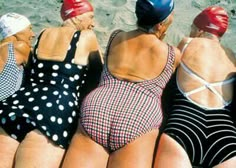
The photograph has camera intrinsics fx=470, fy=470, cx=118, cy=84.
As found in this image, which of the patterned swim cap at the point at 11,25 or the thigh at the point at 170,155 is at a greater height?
the patterned swim cap at the point at 11,25

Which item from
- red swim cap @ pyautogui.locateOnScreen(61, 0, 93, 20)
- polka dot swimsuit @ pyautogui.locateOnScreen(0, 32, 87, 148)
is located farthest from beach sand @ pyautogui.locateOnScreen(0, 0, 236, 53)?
polka dot swimsuit @ pyautogui.locateOnScreen(0, 32, 87, 148)

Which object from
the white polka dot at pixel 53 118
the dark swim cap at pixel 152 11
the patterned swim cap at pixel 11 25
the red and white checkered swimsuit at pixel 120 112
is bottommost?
the white polka dot at pixel 53 118

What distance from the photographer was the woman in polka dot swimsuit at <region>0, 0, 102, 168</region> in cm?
342

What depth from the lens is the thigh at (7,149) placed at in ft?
11.2

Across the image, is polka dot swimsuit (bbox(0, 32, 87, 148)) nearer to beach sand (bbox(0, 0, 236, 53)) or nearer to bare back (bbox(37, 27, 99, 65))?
bare back (bbox(37, 27, 99, 65))

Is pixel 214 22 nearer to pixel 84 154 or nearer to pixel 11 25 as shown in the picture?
pixel 84 154

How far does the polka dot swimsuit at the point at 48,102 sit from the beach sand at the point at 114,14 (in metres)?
1.28

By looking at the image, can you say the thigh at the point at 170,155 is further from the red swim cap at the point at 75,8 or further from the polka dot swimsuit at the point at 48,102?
the red swim cap at the point at 75,8

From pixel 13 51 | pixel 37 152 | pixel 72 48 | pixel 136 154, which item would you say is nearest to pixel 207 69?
pixel 136 154

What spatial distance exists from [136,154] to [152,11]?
3.61 ft

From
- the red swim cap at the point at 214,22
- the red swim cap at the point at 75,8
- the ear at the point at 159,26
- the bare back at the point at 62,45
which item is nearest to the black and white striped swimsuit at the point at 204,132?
the ear at the point at 159,26

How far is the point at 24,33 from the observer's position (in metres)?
4.11

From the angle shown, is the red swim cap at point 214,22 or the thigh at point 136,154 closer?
the thigh at point 136,154

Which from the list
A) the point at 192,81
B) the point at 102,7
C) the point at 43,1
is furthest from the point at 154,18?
the point at 43,1
